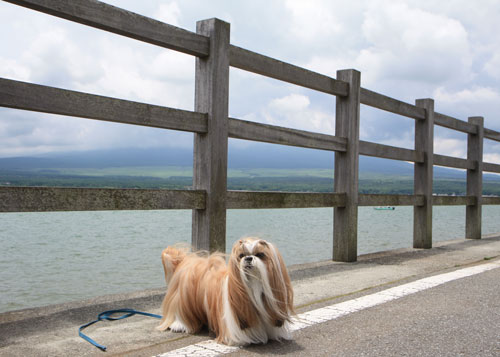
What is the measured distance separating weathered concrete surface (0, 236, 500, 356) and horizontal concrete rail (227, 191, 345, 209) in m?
0.77

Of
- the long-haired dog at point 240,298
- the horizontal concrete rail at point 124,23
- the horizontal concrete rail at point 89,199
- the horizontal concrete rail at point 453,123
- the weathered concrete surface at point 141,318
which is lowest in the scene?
the weathered concrete surface at point 141,318

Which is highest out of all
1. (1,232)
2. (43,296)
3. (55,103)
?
(55,103)

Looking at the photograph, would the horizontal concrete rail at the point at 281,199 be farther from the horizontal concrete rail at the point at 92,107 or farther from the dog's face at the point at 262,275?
the dog's face at the point at 262,275

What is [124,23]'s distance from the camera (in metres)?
4.03

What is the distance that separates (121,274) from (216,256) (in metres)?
2.90

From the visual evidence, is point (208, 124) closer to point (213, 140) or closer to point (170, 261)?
point (213, 140)

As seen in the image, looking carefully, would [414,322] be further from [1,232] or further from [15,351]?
[1,232]

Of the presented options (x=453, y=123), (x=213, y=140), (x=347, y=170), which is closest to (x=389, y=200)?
(x=347, y=170)

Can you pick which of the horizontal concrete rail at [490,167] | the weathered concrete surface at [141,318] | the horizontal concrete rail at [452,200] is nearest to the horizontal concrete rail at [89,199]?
the weathered concrete surface at [141,318]

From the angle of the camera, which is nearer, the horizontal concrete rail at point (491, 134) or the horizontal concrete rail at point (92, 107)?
the horizontal concrete rail at point (92, 107)

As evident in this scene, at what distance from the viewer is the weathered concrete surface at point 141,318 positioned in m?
3.00

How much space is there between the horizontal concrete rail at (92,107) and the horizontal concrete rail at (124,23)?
55cm

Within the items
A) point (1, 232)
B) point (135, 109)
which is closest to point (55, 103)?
point (135, 109)

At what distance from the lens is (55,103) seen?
360cm
